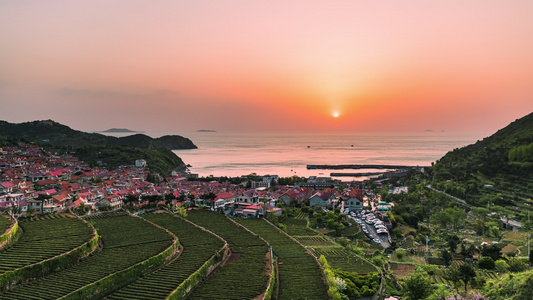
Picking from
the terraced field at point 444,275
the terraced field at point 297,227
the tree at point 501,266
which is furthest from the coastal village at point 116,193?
the tree at point 501,266

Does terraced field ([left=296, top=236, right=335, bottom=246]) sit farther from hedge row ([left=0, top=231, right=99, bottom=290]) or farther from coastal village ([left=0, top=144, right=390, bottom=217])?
hedge row ([left=0, top=231, right=99, bottom=290])

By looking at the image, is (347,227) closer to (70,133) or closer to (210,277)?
(210,277)

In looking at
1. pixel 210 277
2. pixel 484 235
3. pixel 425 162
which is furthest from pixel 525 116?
pixel 210 277

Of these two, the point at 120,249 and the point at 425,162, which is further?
the point at 425,162

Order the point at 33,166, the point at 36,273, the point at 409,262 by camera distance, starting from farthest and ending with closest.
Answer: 1. the point at 33,166
2. the point at 409,262
3. the point at 36,273

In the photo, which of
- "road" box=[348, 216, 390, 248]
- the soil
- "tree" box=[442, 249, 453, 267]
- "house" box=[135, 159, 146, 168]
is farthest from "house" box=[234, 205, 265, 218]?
"house" box=[135, 159, 146, 168]

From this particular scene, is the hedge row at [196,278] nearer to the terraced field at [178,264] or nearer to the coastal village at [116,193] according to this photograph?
the terraced field at [178,264]

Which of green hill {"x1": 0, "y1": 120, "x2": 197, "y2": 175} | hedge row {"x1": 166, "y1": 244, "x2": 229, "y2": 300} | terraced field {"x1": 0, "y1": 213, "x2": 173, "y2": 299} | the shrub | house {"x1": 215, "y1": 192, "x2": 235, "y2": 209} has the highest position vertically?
green hill {"x1": 0, "y1": 120, "x2": 197, "y2": 175}
